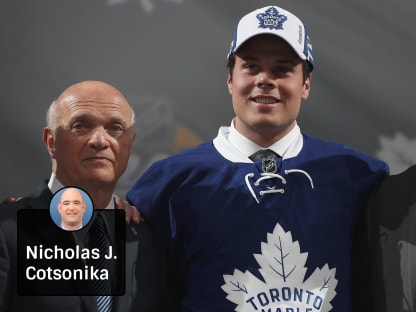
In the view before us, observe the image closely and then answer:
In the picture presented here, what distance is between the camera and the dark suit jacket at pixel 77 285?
4.79 feet

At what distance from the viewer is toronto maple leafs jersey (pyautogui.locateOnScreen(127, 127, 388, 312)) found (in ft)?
5.20

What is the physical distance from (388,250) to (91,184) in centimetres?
64

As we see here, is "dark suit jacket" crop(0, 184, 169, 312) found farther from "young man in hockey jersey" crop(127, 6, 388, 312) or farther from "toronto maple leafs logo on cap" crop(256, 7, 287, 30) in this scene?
"toronto maple leafs logo on cap" crop(256, 7, 287, 30)

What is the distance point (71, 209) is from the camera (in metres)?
1.53

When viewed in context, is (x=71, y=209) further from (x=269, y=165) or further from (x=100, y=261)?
(x=269, y=165)

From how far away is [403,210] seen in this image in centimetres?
162

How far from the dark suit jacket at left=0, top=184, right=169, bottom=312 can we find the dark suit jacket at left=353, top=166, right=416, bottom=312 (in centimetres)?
43

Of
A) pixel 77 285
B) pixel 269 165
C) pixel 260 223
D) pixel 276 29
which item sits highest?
pixel 276 29

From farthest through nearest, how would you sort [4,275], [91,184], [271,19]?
1. [271,19]
2. [91,184]
3. [4,275]

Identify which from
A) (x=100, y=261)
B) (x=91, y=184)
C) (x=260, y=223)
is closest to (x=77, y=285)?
(x=100, y=261)

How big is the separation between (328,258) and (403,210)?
192mm

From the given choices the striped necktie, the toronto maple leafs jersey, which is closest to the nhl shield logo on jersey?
the toronto maple leafs jersey

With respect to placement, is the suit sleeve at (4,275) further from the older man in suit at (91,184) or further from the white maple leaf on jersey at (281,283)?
the white maple leaf on jersey at (281,283)

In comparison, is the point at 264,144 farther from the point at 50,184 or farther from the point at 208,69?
the point at 208,69
